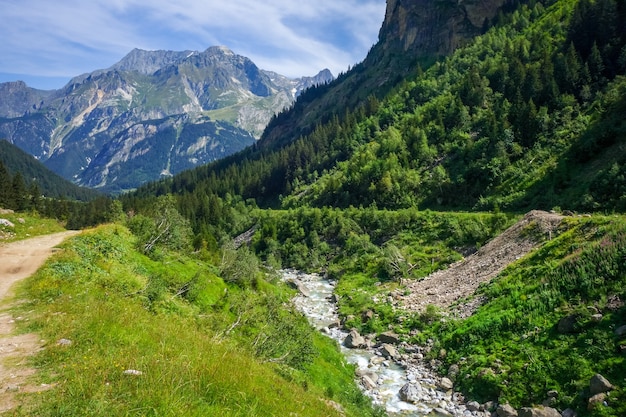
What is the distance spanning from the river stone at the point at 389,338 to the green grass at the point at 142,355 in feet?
23.8

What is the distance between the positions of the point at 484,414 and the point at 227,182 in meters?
139

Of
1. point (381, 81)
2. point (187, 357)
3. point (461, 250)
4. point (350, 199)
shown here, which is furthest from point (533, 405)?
point (381, 81)

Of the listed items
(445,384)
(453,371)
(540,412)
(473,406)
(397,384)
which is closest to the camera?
(540,412)

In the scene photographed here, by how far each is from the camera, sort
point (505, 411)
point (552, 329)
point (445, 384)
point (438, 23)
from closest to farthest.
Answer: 1. point (505, 411)
2. point (552, 329)
3. point (445, 384)
4. point (438, 23)

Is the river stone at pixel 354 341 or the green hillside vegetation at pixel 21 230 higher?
the green hillside vegetation at pixel 21 230

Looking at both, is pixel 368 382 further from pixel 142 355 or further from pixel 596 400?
pixel 142 355

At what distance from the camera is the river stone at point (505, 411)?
58.6 feet

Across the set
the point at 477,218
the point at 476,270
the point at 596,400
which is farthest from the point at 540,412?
the point at 477,218

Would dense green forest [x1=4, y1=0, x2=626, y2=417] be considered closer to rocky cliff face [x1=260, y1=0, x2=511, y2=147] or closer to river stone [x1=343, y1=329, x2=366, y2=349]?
river stone [x1=343, y1=329, x2=366, y2=349]

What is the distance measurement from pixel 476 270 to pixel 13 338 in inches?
1379

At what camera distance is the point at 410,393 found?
21531mm

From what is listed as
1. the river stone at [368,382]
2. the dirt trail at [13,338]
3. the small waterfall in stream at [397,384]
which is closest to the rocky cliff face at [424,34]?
the small waterfall in stream at [397,384]

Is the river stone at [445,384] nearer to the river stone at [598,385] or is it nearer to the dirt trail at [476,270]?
the dirt trail at [476,270]

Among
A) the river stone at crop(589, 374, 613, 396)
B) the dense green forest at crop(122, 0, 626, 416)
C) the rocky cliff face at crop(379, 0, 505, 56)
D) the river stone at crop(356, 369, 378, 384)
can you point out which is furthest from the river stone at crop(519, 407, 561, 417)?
the rocky cliff face at crop(379, 0, 505, 56)
